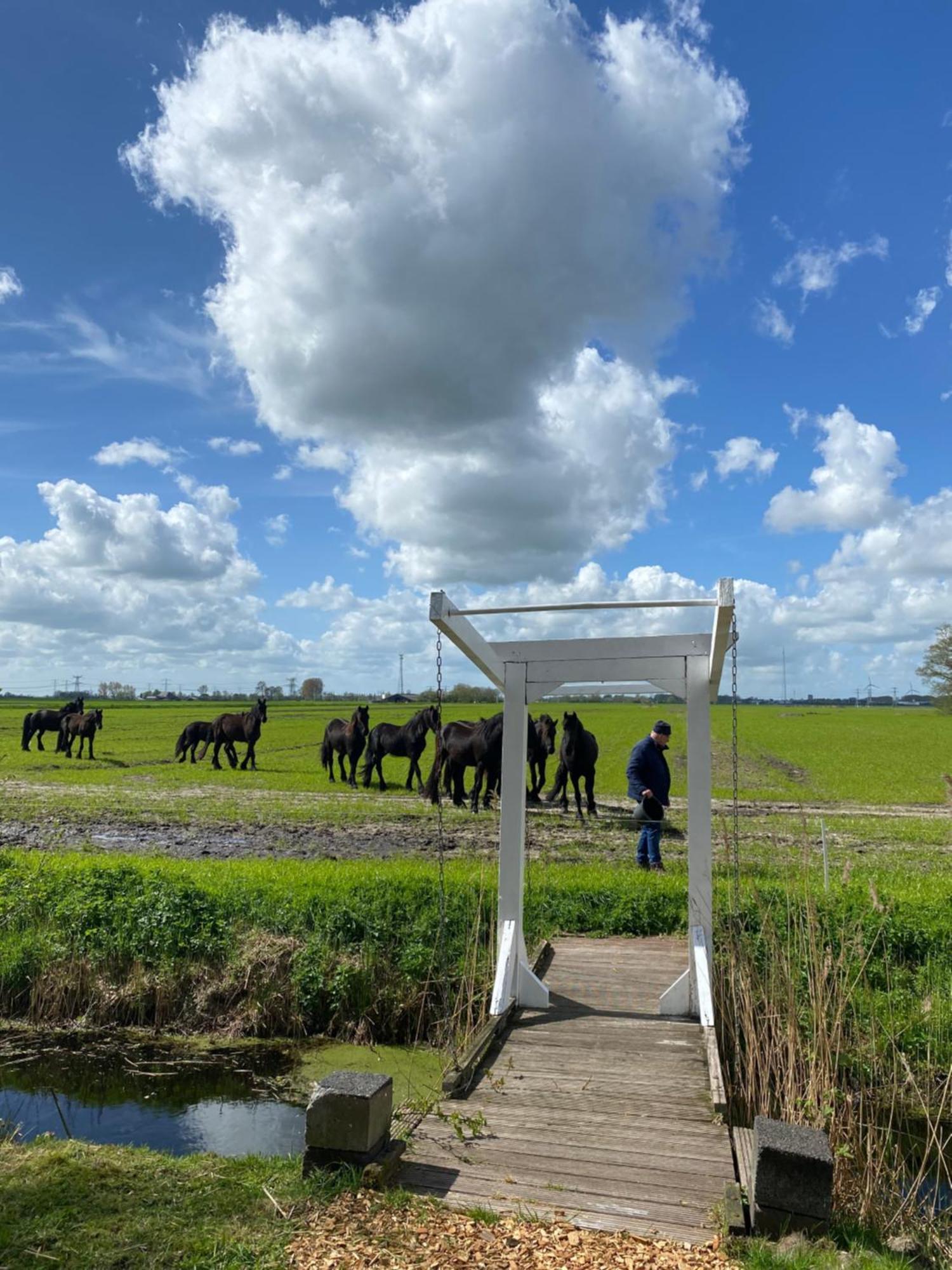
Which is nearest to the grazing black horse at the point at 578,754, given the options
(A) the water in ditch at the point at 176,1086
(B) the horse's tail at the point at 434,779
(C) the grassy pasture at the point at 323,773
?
(C) the grassy pasture at the point at 323,773

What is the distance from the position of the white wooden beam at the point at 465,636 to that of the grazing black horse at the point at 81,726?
2768 centimetres

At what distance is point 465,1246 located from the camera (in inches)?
142

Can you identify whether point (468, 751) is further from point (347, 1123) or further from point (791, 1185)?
point (791, 1185)

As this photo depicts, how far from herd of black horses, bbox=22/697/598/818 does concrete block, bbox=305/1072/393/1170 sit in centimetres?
673

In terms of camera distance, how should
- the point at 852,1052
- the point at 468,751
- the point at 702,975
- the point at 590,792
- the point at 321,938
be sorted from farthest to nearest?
1. the point at 468,751
2. the point at 590,792
3. the point at 321,938
4. the point at 852,1052
5. the point at 702,975

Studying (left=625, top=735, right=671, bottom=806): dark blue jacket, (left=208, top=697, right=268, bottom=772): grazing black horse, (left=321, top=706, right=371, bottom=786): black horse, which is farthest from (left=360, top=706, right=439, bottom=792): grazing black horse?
(left=625, top=735, right=671, bottom=806): dark blue jacket

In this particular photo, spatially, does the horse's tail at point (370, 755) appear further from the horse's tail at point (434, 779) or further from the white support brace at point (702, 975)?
the white support brace at point (702, 975)

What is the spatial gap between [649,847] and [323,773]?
17.0 m

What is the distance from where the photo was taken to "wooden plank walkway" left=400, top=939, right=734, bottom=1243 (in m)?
4.02

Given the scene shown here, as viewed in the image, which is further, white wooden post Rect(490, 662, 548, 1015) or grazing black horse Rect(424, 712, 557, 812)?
grazing black horse Rect(424, 712, 557, 812)

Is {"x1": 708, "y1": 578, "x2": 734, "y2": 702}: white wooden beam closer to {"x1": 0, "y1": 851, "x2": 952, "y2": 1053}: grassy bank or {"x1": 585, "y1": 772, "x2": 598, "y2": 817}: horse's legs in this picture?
{"x1": 0, "y1": 851, "x2": 952, "y2": 1053}: grassy bank

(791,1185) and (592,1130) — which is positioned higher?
(791,1185)

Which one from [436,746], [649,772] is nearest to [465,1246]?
[649,772]

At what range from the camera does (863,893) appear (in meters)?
9.21
